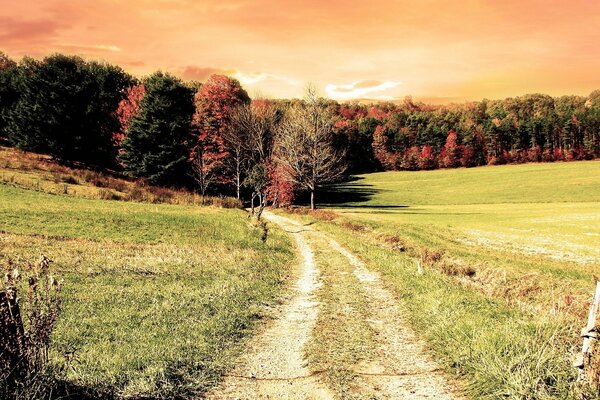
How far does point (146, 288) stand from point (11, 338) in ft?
26.7

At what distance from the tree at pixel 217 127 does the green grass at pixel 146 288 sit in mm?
27778

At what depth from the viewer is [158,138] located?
2108 inches

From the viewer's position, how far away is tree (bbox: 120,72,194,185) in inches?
2072

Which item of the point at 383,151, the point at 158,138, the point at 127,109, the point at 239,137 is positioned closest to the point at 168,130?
the point at 158,138

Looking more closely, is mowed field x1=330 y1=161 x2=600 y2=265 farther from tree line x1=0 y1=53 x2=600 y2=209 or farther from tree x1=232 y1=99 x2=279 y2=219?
tree x1=232 y1=99 x2=279 y2=219

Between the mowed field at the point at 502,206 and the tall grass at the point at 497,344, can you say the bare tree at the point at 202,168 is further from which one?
the tall grass at the point at 497,344

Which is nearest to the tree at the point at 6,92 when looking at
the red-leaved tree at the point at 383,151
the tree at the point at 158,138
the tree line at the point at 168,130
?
the tree line at the point at 168,130

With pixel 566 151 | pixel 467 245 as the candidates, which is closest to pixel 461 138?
pixel 566 151

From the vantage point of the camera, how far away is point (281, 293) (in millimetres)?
13953

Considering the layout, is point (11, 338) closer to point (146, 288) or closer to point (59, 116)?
point (146, 288)

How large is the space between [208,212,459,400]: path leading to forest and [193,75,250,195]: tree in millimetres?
46531

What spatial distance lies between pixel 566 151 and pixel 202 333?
459ft

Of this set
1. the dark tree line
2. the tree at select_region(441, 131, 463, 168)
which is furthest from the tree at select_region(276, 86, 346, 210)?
the tree at select_region(441, 131, 463, 168)

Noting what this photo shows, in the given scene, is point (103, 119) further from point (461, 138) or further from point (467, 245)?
point (461, 138)
